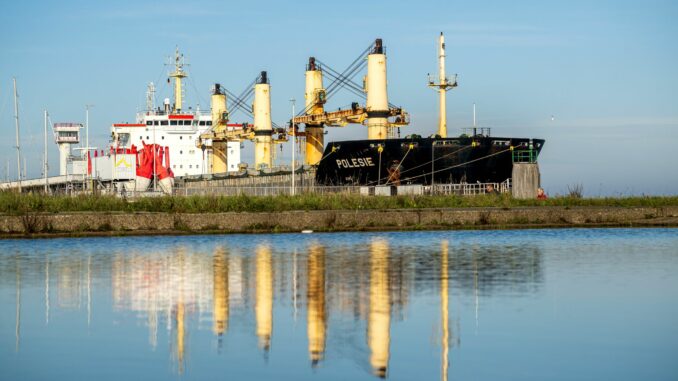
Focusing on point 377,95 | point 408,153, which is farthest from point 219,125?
point 408,153

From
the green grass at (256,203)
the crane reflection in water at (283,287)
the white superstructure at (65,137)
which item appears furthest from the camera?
the white superstructure at (65,137)

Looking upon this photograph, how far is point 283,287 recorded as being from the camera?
1380 cm

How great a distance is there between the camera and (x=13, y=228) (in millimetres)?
25719

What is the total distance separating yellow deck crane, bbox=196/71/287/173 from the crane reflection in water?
48940mm

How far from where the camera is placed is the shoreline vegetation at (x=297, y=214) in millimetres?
25953

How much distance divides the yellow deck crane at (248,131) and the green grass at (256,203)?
3844 centimetres

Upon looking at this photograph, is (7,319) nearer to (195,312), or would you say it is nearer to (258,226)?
(195,312)

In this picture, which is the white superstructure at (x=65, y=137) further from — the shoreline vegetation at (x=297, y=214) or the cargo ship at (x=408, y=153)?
the shoreline vegetation at (x=297, y=214)

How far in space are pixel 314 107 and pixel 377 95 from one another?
11888 mm

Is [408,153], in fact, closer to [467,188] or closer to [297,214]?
[467,188]

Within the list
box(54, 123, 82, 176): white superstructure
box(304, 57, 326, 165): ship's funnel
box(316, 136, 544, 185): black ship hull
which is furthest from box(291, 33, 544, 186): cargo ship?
box(54, 123, 82, 176): white superstructure

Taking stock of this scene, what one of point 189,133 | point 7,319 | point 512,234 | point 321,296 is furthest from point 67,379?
point 189,133

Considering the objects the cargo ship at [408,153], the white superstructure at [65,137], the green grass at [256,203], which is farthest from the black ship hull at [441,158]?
the white superstructure at [65,137]

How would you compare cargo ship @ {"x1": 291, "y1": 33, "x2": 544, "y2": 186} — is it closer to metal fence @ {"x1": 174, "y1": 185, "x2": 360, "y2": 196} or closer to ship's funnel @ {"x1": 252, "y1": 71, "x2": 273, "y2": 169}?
metal fence @ {"x1": 174, "y1": 185, "x2": 360, "y2": 196}
